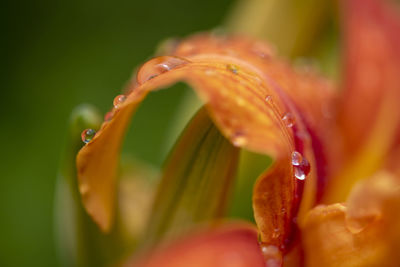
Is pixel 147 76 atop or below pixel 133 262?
atop

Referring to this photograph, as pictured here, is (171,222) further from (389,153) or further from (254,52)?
(389,153)

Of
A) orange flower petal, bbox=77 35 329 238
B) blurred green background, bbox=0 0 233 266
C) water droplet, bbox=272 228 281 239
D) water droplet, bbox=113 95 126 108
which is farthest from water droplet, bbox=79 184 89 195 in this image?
blurred green background, bbox=0 0 233 266

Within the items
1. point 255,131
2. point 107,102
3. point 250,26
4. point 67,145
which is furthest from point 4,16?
point 255,131

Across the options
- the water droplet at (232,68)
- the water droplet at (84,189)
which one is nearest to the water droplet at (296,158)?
the water droplet at (232,68)

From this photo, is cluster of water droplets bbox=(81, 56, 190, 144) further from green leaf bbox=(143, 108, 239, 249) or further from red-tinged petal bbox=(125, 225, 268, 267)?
red-tinged petal bbox=(125, 225, 268, 267)

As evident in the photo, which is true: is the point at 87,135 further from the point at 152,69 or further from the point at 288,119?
the point at 288,119

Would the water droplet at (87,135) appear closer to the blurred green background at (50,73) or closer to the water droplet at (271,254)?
the water droplet at (271,254)
